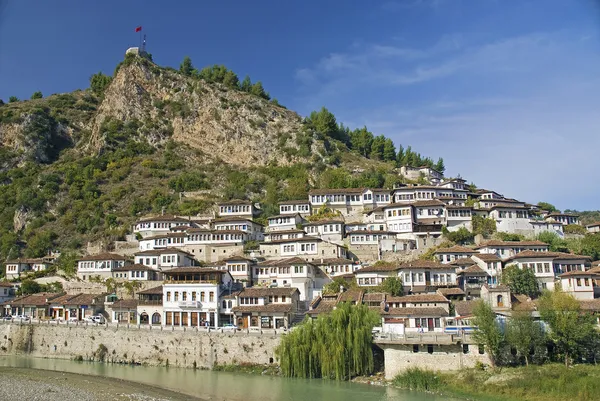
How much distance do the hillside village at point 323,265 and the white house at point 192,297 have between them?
10 centimetres

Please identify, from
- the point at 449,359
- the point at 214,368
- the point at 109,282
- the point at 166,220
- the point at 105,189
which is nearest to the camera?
the point at 449,359

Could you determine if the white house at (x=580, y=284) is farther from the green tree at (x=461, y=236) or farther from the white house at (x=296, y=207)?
the white house at (x=296, y=207)

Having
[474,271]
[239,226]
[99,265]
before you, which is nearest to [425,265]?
[474,271]

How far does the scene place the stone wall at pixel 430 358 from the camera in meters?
35.9

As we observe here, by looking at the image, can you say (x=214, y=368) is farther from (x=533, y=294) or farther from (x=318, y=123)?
(x=318, y=123)

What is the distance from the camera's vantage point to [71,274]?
6347 cm

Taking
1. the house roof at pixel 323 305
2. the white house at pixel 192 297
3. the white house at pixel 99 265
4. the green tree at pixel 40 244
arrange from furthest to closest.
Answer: the green tree at pixel 40 244 < the white house at pixel 99 265 < the white house at pixel 192 297 < the house roof at pixel 323 305

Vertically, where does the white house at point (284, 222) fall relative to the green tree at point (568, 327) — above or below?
above

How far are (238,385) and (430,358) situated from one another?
13577 mm

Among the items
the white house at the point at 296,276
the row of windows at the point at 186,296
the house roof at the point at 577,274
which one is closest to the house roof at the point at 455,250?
the house roof at the point at 577,274

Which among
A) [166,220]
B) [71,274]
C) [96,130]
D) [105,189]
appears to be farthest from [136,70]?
[71,274]

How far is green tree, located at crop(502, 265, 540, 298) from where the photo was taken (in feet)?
154

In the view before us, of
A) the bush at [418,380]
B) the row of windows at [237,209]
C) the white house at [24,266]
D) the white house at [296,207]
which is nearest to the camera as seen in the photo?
the bush at [418,380]

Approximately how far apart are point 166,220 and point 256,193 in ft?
64.9
